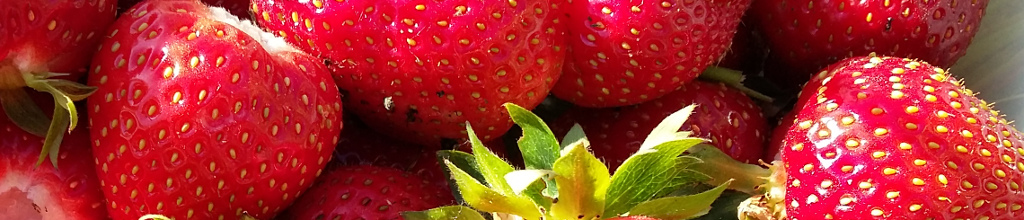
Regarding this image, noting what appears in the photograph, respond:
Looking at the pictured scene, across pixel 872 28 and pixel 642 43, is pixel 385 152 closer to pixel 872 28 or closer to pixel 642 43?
pixel 642 43

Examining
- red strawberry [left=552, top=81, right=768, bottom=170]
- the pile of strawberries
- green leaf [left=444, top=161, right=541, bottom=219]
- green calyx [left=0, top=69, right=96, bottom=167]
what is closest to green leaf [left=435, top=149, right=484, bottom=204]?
the pile of strawberries

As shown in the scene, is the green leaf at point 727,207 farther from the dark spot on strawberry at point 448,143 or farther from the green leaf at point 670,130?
the dark spot on strawberry at point 448,143

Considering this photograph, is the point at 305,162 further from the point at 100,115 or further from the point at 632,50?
the point at 632,50

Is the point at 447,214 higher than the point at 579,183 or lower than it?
lower

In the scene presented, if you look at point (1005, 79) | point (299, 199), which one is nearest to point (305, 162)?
point (299, 199)

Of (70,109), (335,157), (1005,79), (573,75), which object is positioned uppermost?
(1005,79)

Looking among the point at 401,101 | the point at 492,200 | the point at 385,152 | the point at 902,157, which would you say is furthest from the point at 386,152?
the point at 902,157

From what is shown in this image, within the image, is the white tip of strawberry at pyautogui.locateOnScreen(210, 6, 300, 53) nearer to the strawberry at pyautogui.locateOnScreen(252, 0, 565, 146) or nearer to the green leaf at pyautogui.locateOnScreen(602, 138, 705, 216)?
the strawberry at pyautogui.locateOnScreen(252, 0, 565, 146)
